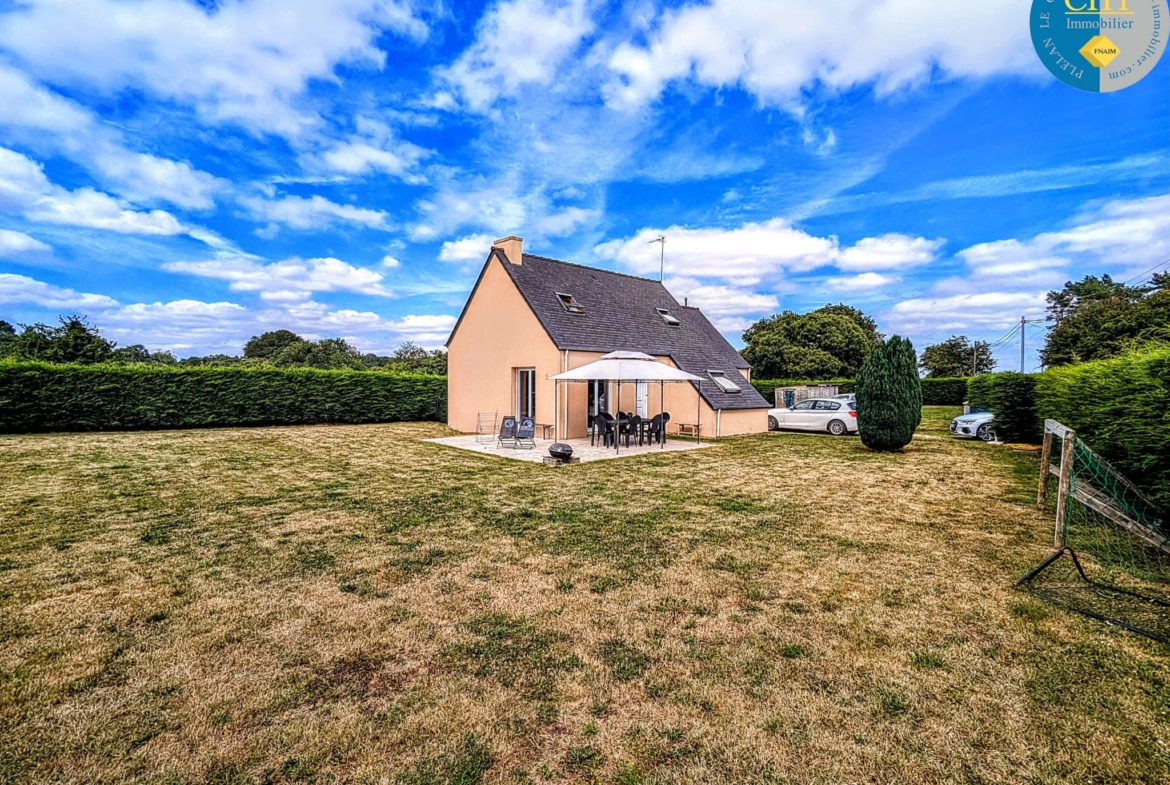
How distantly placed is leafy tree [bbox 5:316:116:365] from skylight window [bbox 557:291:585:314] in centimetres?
1991

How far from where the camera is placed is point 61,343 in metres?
19.5

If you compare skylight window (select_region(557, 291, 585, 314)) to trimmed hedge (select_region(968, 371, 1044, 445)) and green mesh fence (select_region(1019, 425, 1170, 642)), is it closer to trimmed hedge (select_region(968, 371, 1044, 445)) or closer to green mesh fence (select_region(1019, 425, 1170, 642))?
trimmed hedge (select_region(968, 371, 1044, 445))

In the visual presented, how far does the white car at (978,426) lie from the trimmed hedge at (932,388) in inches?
459

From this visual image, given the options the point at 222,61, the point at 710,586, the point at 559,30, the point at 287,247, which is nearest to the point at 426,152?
the point at 222,61

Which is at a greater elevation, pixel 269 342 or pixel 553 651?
pixel 269 342

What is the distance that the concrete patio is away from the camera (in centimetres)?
1143

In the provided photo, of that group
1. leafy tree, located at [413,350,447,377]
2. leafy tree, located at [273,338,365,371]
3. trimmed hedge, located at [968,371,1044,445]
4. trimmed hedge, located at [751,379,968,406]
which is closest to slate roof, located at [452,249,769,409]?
trimmed hedge, located at [968,371,1044,445]

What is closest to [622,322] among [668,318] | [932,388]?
[668,318]

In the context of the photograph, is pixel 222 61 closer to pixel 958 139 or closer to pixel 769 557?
pixel 769 557

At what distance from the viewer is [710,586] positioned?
401 cm

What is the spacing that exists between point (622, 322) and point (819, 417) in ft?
25.6

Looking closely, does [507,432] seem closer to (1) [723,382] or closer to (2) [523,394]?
(2) [523,394]

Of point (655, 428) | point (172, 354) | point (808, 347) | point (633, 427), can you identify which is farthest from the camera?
point (808, 347)

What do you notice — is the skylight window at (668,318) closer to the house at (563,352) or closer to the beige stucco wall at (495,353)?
the house at (563,352)
